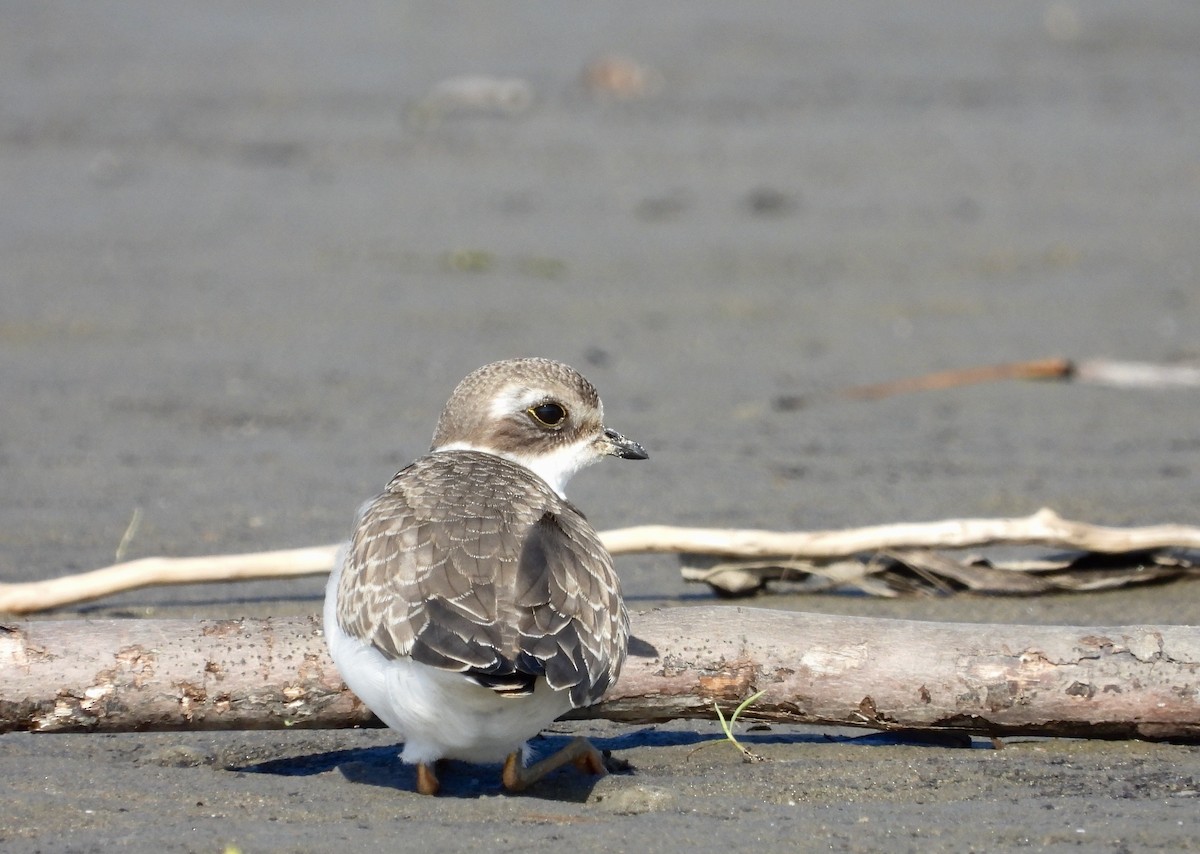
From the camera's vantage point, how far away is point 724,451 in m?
8.52

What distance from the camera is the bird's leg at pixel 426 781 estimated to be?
4.51 metres

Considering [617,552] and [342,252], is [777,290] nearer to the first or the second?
[342,252]

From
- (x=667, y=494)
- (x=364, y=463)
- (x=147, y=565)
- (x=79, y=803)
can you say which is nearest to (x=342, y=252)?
(x=364, y=463)

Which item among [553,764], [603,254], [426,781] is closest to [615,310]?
[603,254]

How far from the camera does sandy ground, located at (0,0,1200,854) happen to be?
14.7 feet

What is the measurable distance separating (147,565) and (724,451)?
367 cm

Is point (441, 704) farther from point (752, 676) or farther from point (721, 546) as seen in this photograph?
point (721, 546)

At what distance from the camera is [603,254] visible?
12180 millimetres

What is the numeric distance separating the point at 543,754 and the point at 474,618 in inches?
39.4

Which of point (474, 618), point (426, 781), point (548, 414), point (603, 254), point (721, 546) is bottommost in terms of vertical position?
point (426, 781)

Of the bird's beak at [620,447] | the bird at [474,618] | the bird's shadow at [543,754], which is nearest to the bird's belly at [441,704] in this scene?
the bird at [474,618]

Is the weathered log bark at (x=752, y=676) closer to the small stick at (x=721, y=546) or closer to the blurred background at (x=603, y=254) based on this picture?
the small stick at (x=721, y=546)

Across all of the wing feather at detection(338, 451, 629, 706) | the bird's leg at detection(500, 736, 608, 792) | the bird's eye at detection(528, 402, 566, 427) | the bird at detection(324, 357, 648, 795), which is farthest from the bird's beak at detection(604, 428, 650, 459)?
the bird's leg at detection(500, 736, 608, 792)

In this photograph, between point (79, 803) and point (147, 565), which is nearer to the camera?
point (79, 803)
